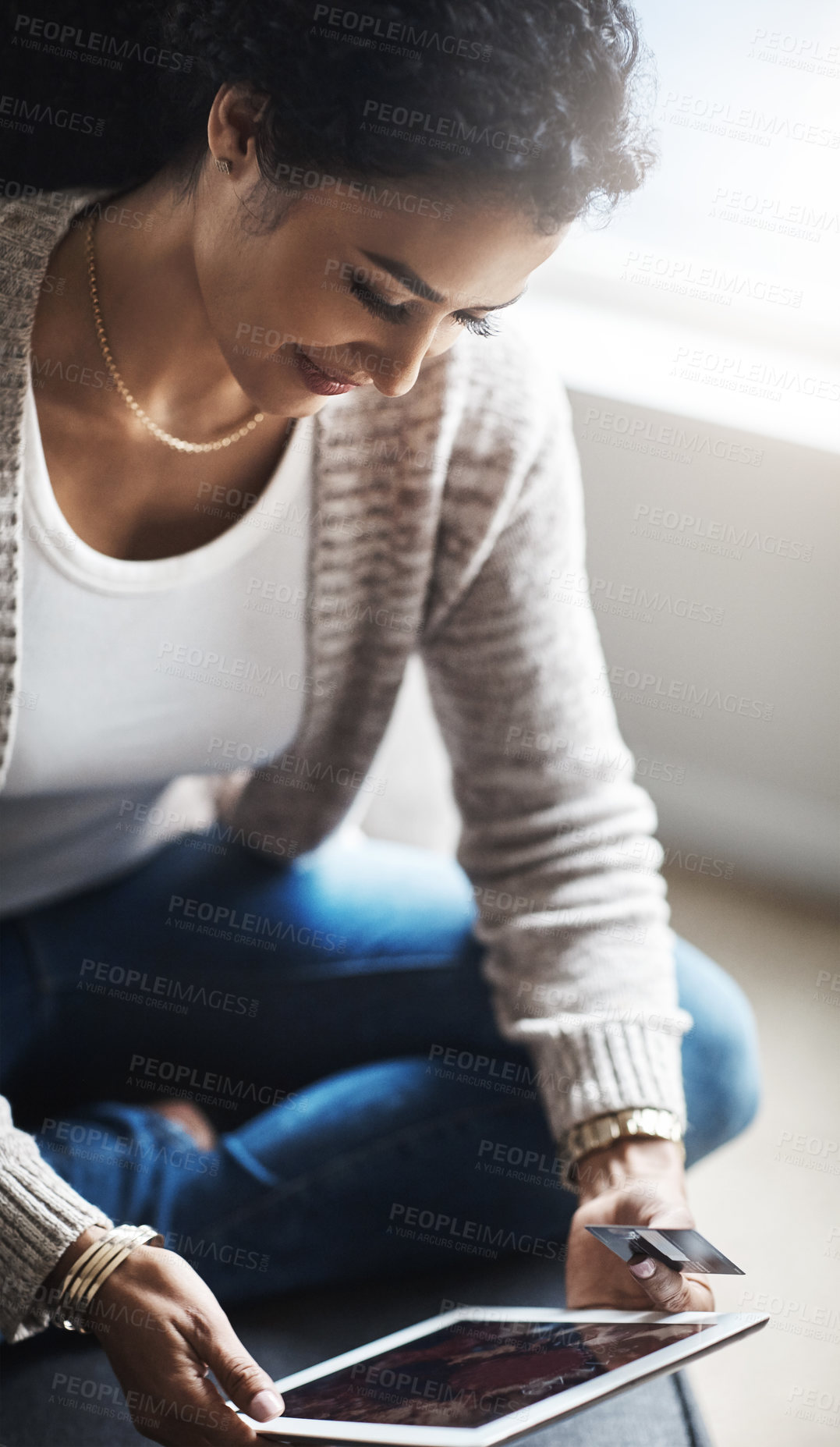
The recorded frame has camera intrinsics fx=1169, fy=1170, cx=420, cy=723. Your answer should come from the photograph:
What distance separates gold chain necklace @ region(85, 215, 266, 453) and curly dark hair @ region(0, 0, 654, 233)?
13 centimetres

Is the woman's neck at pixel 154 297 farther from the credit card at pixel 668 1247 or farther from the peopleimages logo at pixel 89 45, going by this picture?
the credit card at pixel 668 1247

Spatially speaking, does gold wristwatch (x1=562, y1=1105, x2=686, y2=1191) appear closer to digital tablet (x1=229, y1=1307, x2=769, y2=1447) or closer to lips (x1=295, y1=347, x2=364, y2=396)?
digital tablet (x1=229, y1=1307, x2=769, y2=1447)

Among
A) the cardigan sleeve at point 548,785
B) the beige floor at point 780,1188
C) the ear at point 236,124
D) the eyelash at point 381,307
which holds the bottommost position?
the beige floor at point 780,1188

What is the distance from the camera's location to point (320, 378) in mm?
714

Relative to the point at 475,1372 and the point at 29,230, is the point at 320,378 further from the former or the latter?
the point at 475,1372

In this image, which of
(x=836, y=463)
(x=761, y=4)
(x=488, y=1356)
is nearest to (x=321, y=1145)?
(x=488, y=1356)

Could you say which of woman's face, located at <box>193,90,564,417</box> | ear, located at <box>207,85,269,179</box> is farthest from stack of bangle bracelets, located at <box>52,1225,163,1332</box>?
ear, located at <box>207,85,269,179</box>

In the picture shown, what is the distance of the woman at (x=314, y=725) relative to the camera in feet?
2.06

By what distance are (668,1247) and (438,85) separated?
2.16ft

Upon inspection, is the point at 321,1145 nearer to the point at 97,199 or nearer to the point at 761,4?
the point at 97,199

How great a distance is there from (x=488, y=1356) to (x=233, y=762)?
0.48 metres

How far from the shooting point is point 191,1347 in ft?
2.22

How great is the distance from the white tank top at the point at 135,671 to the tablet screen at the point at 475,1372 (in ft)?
1.44

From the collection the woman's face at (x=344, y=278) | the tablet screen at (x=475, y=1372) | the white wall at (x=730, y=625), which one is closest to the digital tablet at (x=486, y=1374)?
the tablet screen at (x=475, y=1372)
